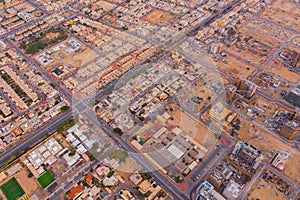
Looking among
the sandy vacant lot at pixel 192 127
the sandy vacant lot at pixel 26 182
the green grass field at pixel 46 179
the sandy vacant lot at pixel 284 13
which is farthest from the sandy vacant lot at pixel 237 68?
the sandy vacant lot at pixel 26 182

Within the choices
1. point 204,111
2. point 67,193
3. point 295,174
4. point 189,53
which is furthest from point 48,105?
point 295,174

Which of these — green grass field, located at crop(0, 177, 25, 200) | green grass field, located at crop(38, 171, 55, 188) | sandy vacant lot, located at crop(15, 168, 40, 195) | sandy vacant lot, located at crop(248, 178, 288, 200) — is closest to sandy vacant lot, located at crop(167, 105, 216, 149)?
sandy vacant lot, located at crop(248, 178, 288, 200)

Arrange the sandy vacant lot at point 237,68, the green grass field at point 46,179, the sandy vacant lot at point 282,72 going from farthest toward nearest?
1. the sandy vacant lot at point 237,68
2. the sandy vacant lot at point 282,72
3. the green grass field at point 46,179

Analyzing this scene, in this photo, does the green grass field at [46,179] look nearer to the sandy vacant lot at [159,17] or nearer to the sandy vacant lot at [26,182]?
the sandy vacant lot at [26,182]

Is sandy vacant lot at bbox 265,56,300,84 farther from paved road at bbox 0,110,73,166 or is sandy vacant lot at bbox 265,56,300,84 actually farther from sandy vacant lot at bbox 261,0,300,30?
paved road at bbox 0,110,73,166

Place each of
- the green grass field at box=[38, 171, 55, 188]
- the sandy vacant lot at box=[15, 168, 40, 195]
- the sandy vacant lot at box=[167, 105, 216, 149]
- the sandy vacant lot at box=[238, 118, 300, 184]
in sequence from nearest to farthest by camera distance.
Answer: the sandy vacant lot at box=[15, 168, 40, 195]
the green grass field at box=[38, 171, 55, 188]
the sandy vacant lot at box=[238, 118, 300, 184]
the sandy vacant lot at box=[167, 105, 216, 149]

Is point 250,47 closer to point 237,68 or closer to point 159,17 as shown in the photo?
point 237,68


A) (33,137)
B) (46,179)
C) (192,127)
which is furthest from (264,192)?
(33,137)
